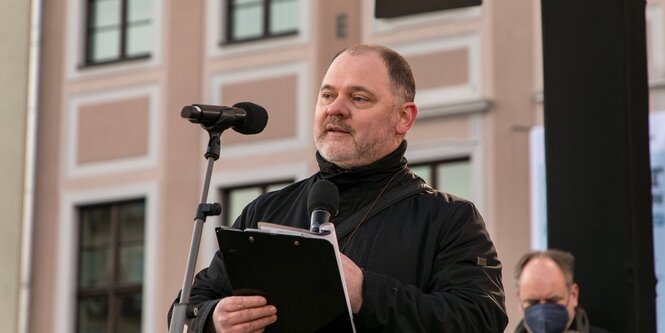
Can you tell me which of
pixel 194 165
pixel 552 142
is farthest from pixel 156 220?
pixel 552 142

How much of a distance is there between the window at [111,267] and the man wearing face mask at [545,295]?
14.8 meters

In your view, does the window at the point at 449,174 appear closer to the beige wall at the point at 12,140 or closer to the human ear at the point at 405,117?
the beige wall at the point at 12,140

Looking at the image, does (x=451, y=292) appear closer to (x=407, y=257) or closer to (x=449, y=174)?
(x=407, y=257)

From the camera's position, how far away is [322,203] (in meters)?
4.88

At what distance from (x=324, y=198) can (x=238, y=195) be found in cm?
1777

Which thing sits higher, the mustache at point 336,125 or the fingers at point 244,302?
the mustache at point 336,125

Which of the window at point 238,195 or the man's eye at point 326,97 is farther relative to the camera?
the window at point 238,195

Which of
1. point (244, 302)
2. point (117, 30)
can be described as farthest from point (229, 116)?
point (117, 30)

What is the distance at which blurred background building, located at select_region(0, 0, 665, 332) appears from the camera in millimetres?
20141

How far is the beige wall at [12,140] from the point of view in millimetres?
8297

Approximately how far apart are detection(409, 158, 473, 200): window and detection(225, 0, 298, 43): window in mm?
2936

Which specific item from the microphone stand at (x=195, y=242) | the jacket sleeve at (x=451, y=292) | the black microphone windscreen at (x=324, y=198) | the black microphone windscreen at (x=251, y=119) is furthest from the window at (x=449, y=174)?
the black microphone windscreen at (x=324, y=198)

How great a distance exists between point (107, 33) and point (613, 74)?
742 inches

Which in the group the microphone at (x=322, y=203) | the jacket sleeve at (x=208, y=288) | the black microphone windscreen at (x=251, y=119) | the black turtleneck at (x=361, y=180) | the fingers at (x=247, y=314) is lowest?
the fingers at (x=247, y=314)
